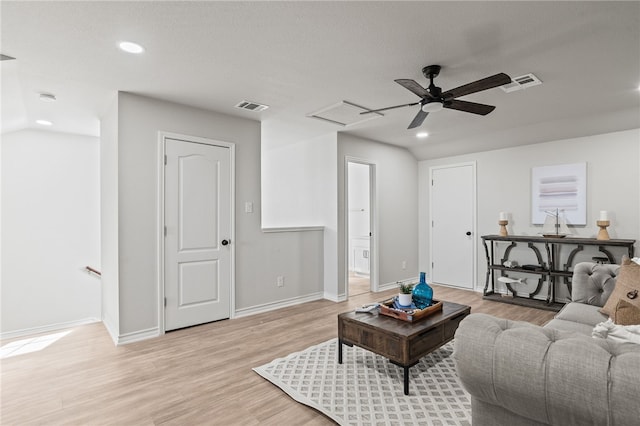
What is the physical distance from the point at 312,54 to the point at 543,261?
4472mm

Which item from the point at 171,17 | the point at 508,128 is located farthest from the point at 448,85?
the point at 171,17

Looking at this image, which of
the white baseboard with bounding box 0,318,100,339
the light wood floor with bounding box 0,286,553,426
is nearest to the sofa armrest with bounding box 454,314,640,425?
the light wood floor with bounding box 0,286,553,426

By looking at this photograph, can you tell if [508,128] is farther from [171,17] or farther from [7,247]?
[7,247]

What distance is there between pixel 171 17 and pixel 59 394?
8.85 ft

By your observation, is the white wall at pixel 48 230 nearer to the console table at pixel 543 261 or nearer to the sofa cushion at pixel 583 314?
Answer: the sofa cushion at pixel 583 314

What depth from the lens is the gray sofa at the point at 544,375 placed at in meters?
0.96

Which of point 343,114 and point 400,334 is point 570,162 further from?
point 400,334

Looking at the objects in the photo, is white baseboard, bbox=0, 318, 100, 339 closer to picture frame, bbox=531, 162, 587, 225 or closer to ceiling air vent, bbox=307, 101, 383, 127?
ceiling air vent, bbox=307, 101, 383, 127

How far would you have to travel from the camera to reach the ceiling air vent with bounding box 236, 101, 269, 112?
3.64 meters

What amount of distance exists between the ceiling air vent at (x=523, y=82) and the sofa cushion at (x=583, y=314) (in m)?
1.97

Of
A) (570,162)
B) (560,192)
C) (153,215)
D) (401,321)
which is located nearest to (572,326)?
(401,321)

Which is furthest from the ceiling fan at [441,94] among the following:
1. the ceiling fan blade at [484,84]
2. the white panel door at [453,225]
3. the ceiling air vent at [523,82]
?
the white panel door at [453,225]

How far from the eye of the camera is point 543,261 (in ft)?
16.0

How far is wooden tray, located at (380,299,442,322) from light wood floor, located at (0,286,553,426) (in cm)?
91
